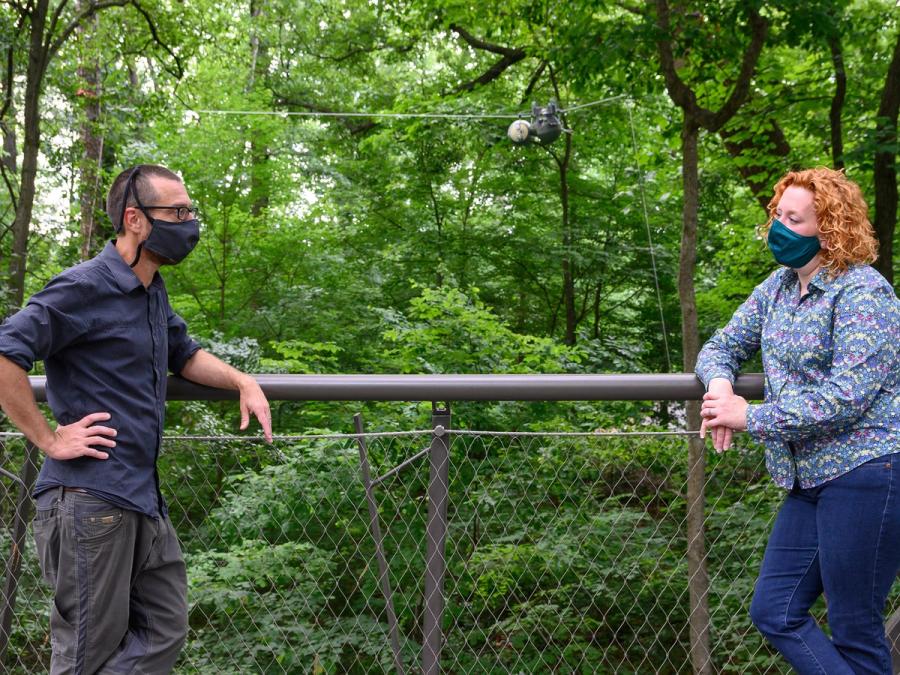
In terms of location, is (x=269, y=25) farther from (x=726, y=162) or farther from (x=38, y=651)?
(x=38, y=651)

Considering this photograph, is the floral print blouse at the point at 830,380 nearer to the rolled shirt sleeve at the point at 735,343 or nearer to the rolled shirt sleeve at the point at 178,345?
the rolled shirt sleeve at the point at 735,343

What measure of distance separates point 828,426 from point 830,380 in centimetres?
12

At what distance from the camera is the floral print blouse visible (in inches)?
88.9

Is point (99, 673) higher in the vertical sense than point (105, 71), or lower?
lower

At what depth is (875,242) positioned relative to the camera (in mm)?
2432

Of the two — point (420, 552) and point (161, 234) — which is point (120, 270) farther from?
point (420, 552)

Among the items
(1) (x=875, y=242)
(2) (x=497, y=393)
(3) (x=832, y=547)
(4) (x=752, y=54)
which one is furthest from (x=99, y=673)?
(4) (x=752, y=54)

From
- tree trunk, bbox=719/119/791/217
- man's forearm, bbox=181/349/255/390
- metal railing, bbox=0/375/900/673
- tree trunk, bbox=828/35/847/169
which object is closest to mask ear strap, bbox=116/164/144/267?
man's forearm, bbox=181/349/255/390

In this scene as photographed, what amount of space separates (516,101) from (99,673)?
12133 mm

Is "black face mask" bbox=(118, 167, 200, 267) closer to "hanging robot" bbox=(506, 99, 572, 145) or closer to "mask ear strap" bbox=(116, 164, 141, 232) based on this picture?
"mask ear strap" bbox=(116, 164, 141, 232)

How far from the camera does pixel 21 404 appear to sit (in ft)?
7.45

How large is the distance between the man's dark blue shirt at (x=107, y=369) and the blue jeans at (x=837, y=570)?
1716 millimetres

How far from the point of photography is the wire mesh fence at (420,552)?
3.92 m

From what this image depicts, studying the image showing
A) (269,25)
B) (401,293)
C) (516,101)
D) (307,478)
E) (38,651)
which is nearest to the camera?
(38,651)
